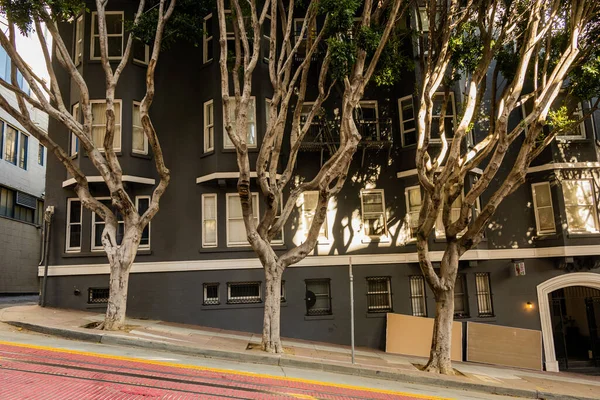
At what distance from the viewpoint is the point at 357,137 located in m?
12.5

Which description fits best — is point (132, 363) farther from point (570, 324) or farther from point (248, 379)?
point (570, 324)

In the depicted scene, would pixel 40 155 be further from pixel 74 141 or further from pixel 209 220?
pixel 209 220

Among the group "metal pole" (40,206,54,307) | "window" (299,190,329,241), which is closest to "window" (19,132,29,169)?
"metal pole" (40,206,54,307)

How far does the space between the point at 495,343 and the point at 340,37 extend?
1138cm

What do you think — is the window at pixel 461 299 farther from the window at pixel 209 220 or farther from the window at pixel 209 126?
the window at pixel 209 126

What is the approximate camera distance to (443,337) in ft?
39.6

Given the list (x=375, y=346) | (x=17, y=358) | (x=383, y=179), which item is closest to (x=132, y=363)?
(x=17, y=358)

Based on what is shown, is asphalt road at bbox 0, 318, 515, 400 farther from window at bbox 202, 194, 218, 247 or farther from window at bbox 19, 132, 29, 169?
window at bbox 19, 132, 29, 169

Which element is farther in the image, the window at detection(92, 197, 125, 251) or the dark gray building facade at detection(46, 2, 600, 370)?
the window at detection(92, 197, 125, 251)

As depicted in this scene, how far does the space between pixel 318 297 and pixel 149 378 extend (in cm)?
986

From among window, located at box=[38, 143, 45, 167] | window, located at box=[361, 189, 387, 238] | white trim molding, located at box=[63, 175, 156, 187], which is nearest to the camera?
white trim molding, located at box=[63, 175, 156, 187]

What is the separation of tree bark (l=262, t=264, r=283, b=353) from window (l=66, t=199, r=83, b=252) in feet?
29.6

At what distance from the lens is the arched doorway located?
17031 mm

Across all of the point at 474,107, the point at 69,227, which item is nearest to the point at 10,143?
the point at 69,227
